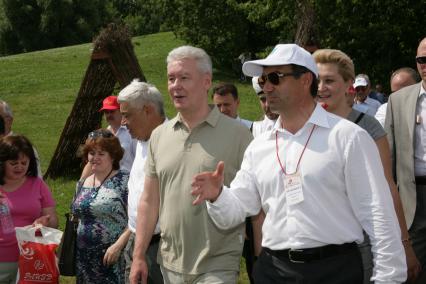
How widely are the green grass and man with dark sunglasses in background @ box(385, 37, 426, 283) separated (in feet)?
19.0

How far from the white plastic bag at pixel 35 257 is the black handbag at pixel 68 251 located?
0.11 metres

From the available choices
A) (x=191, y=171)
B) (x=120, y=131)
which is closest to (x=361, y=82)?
(x=120, y=131)

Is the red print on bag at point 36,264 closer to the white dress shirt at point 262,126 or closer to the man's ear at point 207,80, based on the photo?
the white dress shirt at point 262,126

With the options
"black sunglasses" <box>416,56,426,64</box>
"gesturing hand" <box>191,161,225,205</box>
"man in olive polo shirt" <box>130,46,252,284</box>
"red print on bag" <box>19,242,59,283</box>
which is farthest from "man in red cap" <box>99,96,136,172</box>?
"gesturing hand" <box>191,161,225,205</box>

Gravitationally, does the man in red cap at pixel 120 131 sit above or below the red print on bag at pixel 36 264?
above

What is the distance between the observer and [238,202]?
3.45 metres

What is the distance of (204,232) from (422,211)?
182cm

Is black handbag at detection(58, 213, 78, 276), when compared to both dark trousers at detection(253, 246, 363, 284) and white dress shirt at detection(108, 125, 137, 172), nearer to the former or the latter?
white dress shirt at detection(108, 125, 137, 172)

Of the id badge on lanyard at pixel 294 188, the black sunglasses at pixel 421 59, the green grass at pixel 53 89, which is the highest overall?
the black sunglasses at pixel 421 59

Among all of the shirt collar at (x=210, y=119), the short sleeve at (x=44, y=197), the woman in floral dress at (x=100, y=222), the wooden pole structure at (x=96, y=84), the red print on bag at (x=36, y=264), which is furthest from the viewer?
the wooden pole structure at (x=96, y=84)

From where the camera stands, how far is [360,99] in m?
10.2

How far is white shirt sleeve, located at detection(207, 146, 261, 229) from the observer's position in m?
3.37

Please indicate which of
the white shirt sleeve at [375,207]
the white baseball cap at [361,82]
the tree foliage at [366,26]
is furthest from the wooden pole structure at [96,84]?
the tree foliage at [366,26]

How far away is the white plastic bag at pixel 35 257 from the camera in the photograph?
5520 millimetres
